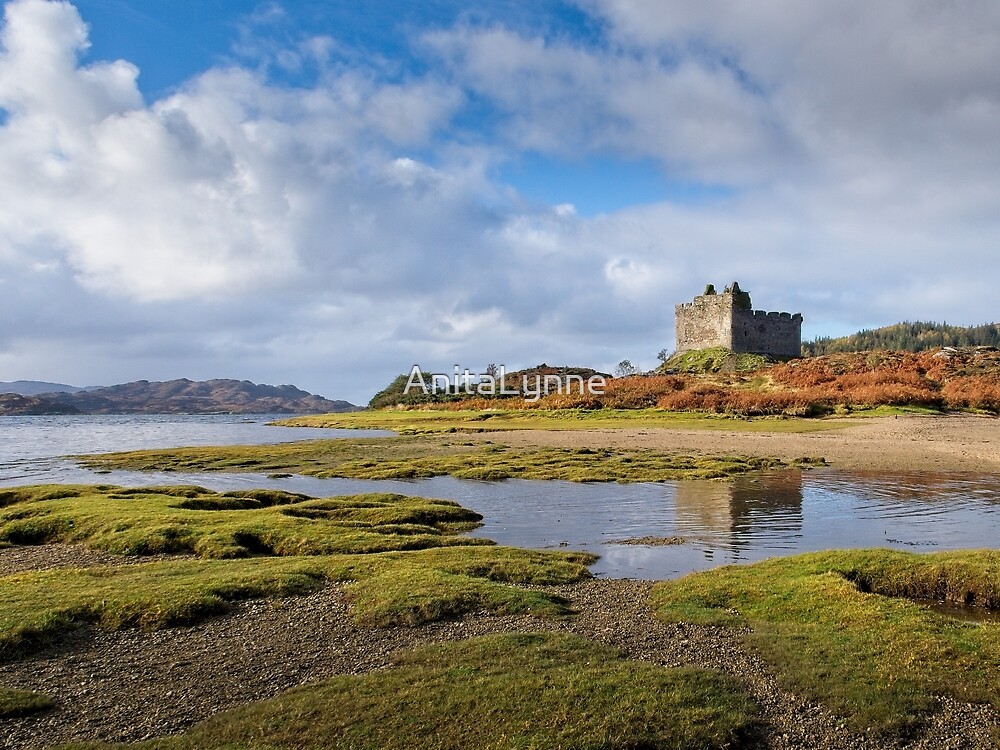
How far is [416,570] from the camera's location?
17109mm

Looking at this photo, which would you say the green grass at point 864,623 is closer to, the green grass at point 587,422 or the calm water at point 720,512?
the calm water at point 720,512

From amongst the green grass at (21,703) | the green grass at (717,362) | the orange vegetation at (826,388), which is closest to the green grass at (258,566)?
the green grass at (21,703)

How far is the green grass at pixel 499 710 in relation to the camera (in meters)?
8.85

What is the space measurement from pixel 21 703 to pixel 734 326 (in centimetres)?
11845

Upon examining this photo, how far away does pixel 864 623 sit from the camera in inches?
516

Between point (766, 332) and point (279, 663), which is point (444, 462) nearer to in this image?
point (279, 663)

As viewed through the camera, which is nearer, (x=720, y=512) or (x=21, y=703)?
(x=21, y=703)

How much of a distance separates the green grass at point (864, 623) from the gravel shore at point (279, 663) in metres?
0.44

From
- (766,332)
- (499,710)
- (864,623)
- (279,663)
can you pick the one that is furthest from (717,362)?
(499,710)

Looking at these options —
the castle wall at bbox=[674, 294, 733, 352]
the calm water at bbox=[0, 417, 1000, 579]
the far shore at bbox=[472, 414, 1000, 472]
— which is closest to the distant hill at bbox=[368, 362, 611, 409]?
the castle wall at bbox=[674, 294, 733, 352]

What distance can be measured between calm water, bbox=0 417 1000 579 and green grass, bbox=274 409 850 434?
27.6 m

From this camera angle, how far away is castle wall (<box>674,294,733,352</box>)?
11888 centimetres

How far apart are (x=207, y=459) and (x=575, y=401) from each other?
55.8m

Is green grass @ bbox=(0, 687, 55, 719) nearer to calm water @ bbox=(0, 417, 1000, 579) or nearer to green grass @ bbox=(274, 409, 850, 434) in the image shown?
calm water @ bbox=(0, 417, 1000, 579)
